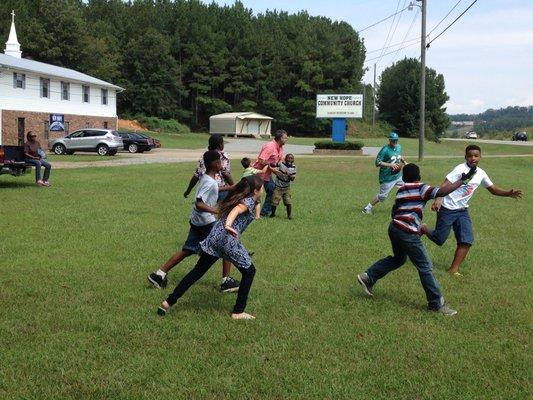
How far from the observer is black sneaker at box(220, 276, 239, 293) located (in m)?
6.45

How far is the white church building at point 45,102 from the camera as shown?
36.6 m

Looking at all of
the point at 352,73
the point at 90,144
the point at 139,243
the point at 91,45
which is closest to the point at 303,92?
the point at 352,73

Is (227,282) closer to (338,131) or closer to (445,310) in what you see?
(445,310)

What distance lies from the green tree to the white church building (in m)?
53.7

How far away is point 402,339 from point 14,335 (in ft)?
10.4

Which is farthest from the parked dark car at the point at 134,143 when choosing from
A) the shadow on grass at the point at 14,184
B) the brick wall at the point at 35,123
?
the shadow on grass at the point at 14,184

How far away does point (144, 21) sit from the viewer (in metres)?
82.8

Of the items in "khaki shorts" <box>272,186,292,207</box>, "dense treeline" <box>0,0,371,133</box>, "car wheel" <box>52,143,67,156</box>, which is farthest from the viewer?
"dense treeline" <box>0,0,371,133</box>

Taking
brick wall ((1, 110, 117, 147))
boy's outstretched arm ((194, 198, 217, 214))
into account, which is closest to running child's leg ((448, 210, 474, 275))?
boy's outstretched arm ((194, 198, 217, 214))

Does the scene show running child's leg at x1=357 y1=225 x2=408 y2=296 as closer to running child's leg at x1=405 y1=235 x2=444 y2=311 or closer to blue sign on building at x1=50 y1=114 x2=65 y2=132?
running child's leg at x1=405 y1=235 x2=444 y2=311

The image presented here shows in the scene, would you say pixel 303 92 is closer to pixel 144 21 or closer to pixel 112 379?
pixel 144 21

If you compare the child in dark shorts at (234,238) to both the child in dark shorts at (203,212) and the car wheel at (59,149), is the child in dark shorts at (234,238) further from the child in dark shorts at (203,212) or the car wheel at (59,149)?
the car wheel at (59,149)

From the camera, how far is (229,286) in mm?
6484

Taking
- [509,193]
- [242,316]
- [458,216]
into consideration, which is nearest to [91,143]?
[458,216]
